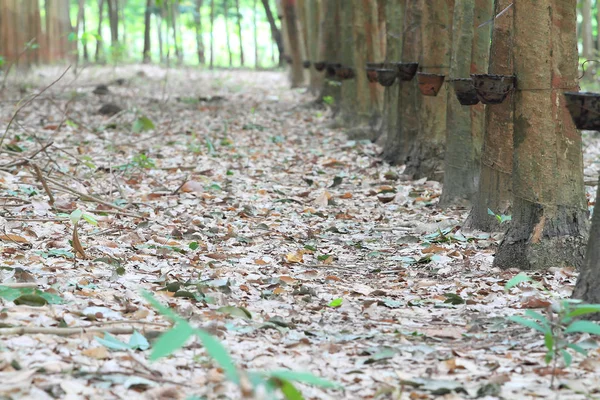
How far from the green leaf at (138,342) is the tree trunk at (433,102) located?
5.26 metres

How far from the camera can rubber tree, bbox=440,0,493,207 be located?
672 cm

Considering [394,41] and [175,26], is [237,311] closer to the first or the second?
[394,41]

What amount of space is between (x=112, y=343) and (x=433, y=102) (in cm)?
565

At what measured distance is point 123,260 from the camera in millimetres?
4875

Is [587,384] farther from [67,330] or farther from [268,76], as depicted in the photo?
[268,76]

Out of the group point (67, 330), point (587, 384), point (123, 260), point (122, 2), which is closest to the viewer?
point (587, 384)

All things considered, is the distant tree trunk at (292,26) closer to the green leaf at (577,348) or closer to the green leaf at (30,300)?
the green leaf at (30,300)

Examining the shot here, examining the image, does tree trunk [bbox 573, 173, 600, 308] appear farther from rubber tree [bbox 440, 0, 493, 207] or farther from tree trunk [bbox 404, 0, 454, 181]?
tree trunk [bbox 404, 0, 454, 181]

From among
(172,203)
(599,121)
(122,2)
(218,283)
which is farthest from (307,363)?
(122,2)

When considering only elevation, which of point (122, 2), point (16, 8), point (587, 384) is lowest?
point (587, 384)

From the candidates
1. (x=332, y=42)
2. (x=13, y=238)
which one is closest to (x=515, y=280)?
(x=13, y=238)

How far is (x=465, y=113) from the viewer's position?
6.99 metres

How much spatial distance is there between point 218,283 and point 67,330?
3.84 feet

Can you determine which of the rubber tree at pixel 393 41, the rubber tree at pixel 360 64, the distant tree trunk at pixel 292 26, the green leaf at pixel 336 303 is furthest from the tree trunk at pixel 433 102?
the distant tree trunk at pixel 292 26
